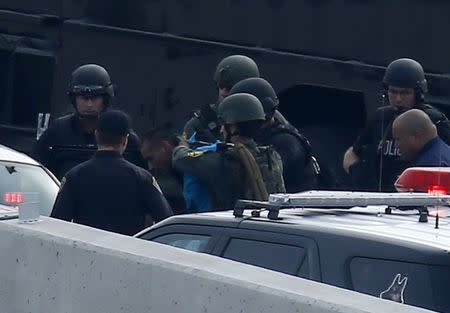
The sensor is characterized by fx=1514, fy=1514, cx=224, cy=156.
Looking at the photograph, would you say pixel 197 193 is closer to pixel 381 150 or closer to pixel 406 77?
pixel 381 150

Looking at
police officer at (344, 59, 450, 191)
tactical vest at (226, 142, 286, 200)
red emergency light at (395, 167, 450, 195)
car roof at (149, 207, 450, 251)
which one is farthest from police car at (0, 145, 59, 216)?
red emergency light at (395, 167, 450, 195)

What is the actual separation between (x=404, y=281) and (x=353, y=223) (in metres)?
0.53

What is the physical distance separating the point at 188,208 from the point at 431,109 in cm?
193

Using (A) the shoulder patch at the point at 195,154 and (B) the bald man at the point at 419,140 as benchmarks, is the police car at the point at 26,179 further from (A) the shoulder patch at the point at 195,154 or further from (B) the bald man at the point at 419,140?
(B) the bald man at the point at 419,140

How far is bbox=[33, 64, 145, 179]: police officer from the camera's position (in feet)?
31.7

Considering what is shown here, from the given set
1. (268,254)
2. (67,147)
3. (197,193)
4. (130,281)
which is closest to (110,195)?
(197,193)

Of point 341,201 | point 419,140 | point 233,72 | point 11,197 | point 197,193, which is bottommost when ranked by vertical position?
point 11,197

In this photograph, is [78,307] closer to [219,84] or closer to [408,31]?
[219,84]

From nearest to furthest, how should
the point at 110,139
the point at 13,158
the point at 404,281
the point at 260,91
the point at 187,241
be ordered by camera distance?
the point at 404,281
the point at 187,241
the point at 110,139
the point at 260,91
the point at 13,158

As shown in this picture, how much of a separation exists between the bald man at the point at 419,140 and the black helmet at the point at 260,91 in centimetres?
97

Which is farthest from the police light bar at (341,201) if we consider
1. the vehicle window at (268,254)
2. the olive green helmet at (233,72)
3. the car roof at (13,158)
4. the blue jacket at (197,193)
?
the olive green helmet at (233,72)

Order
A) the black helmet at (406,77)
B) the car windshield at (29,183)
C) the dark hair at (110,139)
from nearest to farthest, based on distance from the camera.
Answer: the dark hair at (110,139) < the car windshield at (29,183) < the black helmet at (406,77)

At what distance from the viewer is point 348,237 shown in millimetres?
5402

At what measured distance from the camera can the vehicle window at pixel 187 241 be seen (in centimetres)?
592
